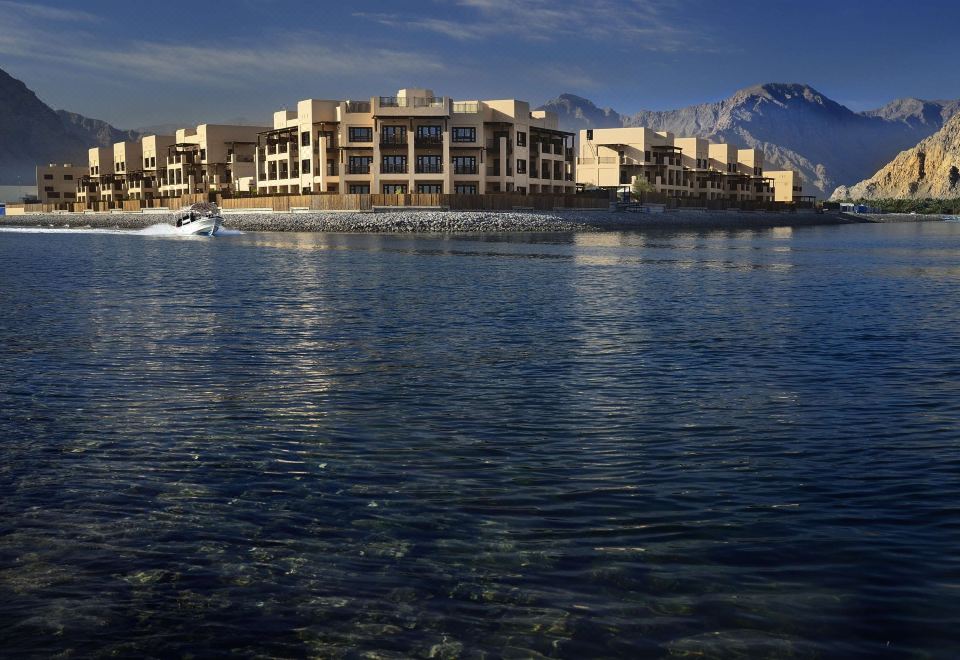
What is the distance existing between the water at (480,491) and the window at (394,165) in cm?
10380

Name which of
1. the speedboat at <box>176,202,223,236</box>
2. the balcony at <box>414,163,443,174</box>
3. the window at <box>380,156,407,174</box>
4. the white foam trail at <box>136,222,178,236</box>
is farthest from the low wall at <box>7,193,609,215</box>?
the speedboat at <box>176,202,223,236</box>

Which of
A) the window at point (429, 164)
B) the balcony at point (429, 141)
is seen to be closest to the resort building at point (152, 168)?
the balcony at point (429, 141)

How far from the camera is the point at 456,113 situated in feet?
424

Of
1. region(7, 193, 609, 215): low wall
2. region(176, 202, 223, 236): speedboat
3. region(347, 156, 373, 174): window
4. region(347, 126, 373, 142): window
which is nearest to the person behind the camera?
region(176, 202, 223, 236): speedboat

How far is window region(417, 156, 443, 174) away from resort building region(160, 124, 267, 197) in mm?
54037

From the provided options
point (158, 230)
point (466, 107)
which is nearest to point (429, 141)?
point (466, 107)

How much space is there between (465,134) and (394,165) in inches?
A: 424

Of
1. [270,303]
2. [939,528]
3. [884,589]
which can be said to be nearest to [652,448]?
[939,528]

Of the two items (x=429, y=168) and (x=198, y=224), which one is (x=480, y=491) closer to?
(x=198, y=224)

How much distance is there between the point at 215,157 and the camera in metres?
174

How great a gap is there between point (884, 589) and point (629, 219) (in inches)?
4925

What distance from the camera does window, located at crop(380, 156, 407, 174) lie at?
128000 millimetres

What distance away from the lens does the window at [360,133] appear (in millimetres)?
129250

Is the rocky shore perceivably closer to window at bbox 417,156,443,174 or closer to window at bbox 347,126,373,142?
window at bbox 417,156,443,174
